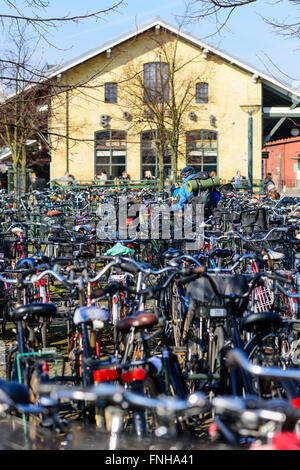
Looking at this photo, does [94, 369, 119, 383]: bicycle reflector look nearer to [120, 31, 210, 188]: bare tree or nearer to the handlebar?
the handlebar

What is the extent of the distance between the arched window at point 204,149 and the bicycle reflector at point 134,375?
30318 millimetres

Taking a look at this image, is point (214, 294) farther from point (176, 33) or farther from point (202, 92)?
point (202, 92)

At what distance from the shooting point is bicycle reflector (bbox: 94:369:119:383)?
3.45 m

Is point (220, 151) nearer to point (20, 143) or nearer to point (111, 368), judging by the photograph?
point (20, 143)

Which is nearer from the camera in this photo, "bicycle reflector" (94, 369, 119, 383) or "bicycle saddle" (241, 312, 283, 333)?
"bicycle reflector" (94, 369, 119, 383)

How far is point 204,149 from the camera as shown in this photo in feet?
111

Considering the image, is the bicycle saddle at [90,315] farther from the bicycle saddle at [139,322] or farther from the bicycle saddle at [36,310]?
the bicycle saddle at [139,322]

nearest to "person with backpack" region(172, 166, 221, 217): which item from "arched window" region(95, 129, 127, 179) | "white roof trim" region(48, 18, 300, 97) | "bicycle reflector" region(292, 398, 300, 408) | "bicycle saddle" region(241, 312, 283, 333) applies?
"bicycle saddle" region(241, 312, 283, 333)

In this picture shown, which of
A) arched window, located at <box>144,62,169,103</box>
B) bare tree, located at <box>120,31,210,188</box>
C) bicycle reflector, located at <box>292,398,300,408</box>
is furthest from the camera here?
arched window, located at <box>144,62,169,103</box>

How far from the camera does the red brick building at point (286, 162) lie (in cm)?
5344

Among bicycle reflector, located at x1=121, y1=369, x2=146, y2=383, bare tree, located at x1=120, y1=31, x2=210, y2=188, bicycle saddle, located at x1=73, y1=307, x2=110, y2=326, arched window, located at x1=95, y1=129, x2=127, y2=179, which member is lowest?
bicycle reflector, located at x1=121, y1=369, x2=146, y2=383

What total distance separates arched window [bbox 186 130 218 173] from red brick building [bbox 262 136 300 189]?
19.0m
